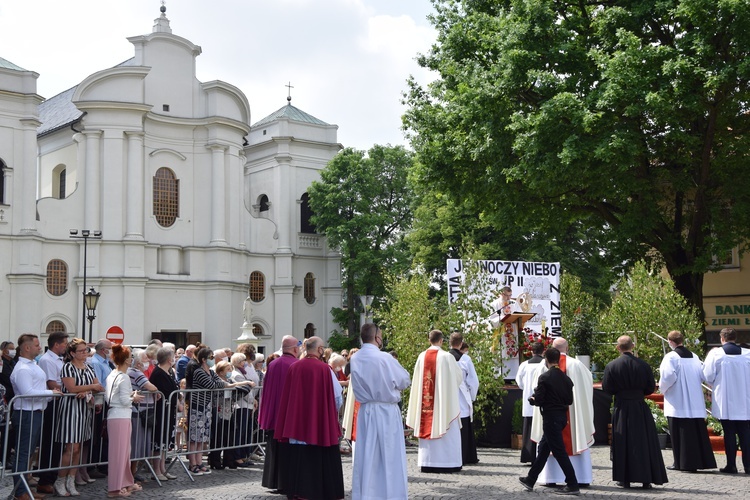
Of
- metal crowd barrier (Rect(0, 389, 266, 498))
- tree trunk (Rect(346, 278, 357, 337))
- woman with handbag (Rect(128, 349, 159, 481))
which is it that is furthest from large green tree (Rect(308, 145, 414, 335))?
woman with handbag (Rect(128, 349, 159, 481))

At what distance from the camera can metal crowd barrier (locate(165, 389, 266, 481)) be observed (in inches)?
505

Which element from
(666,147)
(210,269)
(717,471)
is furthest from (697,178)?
(210,269)

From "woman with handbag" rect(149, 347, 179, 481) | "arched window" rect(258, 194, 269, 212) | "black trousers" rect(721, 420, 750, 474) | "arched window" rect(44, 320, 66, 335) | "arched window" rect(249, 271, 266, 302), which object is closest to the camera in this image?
"woman with handbag" rect(149, 347, 179, 481)

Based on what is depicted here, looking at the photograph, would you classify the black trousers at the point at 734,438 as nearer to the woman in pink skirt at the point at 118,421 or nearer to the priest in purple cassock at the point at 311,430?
the priest in purple cassock at the point at 311,430

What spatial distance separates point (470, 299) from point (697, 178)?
28.3 ft

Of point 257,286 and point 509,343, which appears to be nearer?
point 509,343

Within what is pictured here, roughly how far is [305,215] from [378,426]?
40229 mm

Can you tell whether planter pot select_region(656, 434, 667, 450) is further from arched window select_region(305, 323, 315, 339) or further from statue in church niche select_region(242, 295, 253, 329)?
arched window select_region(305, 323, 315, 339)

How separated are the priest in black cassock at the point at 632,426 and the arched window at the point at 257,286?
120 ft

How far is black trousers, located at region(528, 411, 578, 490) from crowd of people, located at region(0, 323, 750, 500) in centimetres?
2

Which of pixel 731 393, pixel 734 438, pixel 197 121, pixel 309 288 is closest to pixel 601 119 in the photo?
pixel 731 393

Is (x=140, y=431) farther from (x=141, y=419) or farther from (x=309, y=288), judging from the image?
(x=309, y=288)

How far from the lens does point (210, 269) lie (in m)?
44.2

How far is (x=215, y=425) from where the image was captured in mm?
13227
